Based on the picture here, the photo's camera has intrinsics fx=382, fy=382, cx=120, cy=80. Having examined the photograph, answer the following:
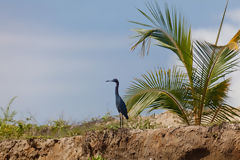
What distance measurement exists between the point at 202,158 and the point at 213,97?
9.58ft

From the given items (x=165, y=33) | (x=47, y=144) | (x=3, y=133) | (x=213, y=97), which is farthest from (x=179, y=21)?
(x=3, y=133)

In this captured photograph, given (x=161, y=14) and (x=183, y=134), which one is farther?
(x=161, y=14)

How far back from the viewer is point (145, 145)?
889 cm

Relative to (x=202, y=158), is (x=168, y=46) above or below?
above

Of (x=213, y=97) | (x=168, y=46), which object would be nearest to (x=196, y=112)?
(x=213, y=97)

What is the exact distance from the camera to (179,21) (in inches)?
427

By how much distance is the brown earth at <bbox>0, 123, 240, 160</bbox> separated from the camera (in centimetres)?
805

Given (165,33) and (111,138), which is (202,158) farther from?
(165,33)

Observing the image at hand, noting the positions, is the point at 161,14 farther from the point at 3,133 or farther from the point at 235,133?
the point at 3,133

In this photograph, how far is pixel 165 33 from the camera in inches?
433

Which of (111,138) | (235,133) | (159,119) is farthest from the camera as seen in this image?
(159,119)

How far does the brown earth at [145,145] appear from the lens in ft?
26.4

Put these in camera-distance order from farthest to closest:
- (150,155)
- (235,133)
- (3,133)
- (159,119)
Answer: (159,119) < (3,133) < (150,155) < (235,133)

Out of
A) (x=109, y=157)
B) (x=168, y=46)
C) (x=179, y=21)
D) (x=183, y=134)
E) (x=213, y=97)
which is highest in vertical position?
(x=179, y=21)
